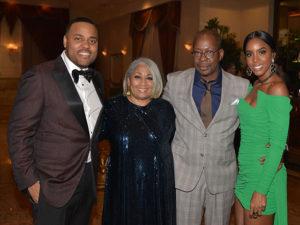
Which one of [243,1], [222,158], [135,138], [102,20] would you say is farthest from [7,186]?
[102,20]

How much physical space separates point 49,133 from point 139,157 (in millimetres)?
638

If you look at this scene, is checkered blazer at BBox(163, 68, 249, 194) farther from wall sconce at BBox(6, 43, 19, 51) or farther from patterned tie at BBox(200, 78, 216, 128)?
wall sconce at BBox(6, 43, 19, 51)

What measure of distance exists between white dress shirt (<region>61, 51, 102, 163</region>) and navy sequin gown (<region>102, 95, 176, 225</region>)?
19cm

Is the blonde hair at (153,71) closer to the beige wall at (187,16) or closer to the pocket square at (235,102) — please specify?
the pocket square at (235,102)

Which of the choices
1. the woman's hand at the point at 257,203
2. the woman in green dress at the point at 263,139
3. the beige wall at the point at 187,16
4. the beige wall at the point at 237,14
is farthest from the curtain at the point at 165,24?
the woman's hand at the point at 257,203

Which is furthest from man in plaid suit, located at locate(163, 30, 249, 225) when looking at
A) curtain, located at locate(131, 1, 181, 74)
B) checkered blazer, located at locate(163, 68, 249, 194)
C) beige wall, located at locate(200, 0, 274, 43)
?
curtain, located at locate(131, 1, 181, 74)

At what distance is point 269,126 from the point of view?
187 cm

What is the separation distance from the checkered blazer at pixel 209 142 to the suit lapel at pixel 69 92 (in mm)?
748

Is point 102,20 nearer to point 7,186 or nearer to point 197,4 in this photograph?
point 197,4

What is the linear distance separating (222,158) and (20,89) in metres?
1.39

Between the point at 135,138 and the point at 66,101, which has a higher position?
the point at 66,101

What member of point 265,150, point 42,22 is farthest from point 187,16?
point 265,150

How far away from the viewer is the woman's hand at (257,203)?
1.83m

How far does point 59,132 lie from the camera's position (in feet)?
5.89
